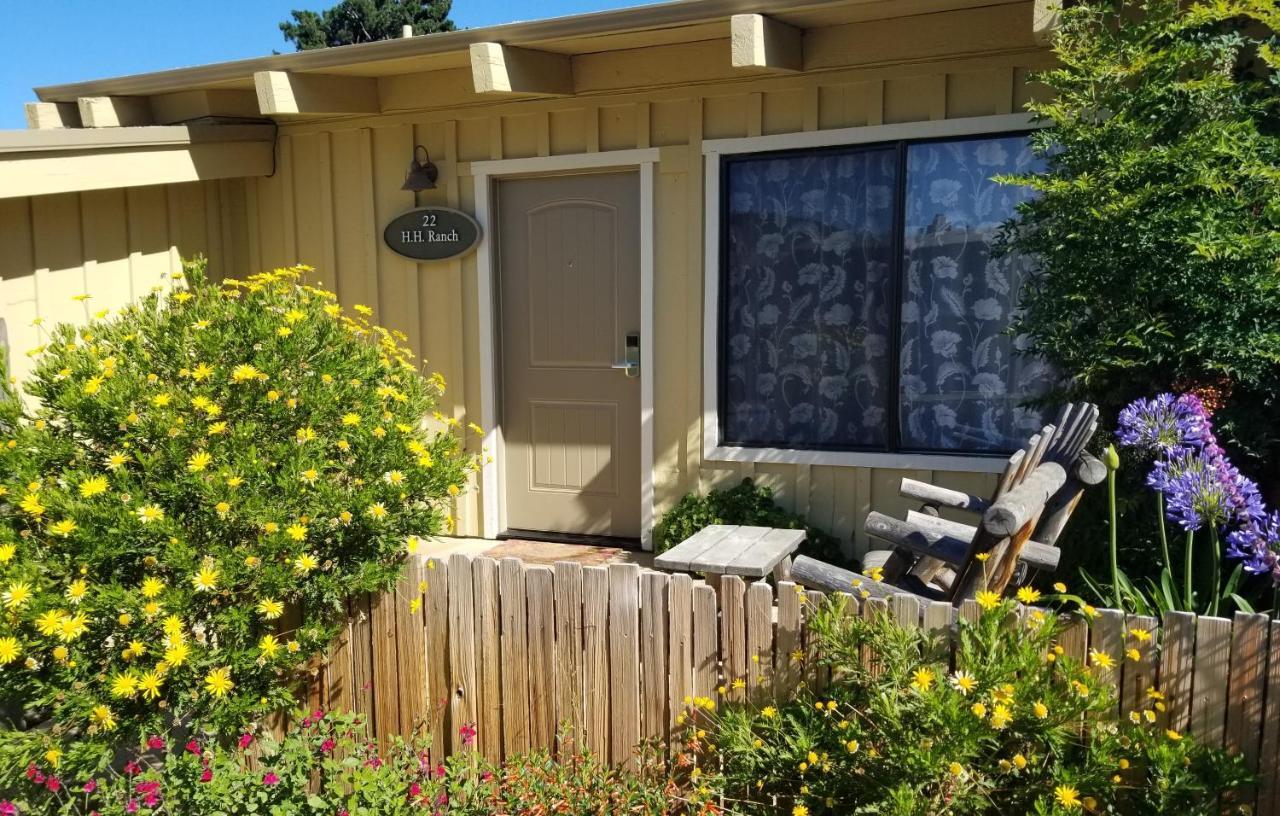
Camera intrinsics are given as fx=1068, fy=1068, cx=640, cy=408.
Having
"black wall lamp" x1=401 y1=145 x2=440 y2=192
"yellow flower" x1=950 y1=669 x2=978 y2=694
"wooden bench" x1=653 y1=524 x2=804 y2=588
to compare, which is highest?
"black wall lamp" x1=401 y1=145 x2=440 y2=192

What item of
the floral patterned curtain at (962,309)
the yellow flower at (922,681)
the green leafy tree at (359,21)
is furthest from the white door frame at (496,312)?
the green leafy tree at (359,21)

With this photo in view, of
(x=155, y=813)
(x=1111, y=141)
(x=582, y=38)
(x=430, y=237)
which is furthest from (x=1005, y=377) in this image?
(x=155, y=813)

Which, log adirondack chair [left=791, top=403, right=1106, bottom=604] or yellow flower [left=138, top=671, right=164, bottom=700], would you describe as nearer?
yellow flower [left=138, top=671, right=164, bottom=700]

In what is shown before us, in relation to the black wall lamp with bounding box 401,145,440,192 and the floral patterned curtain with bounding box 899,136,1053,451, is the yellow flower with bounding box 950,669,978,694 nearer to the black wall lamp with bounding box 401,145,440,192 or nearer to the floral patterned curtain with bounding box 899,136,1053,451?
the floral patterned curtain with bounding box 899,136,1053,451

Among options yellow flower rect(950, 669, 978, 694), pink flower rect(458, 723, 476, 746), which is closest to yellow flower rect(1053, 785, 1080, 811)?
yellow flower rect(950, 669, 978, 694)

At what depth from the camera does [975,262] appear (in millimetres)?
5066

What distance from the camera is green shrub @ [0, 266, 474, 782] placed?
288 centimetres

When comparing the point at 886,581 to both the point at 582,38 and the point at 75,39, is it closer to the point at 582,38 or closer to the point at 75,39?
the point at 582,38

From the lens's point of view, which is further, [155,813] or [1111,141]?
[1111,141]

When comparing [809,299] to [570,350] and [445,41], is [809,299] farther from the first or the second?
[445,41]

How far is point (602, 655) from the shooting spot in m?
3.21

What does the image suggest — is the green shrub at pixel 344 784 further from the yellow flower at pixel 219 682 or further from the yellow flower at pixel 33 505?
the yellow flower at pixel 33 505

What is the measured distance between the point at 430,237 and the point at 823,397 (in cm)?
240

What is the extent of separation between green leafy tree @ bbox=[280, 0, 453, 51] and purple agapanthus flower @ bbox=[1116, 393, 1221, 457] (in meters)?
28.4
